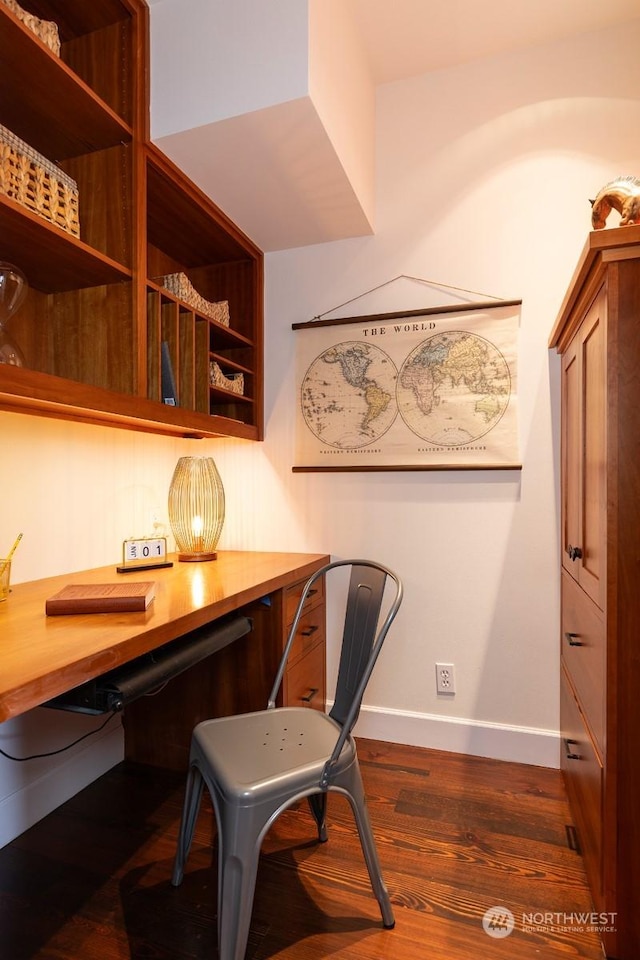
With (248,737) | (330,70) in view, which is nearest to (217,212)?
(330,70)

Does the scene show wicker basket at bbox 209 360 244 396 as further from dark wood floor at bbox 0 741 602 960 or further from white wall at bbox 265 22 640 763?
dark wood floor at bbox 0 741 602 960

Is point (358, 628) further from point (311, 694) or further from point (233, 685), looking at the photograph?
point (311, 694)

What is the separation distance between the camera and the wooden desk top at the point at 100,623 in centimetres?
88

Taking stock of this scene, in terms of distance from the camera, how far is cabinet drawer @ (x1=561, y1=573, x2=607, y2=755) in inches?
50.1

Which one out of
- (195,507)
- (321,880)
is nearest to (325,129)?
(195,507)

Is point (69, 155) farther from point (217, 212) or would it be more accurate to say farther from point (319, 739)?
point (319, 739)

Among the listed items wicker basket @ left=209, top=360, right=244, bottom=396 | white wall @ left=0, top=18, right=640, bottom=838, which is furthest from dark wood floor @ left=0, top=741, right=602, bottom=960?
wicker basket @ left=209, top=360, right=244, bottom=396

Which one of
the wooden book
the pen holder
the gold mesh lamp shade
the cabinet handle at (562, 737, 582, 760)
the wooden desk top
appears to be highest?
the gold mesh lamp shade

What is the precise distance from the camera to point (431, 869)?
1.46 metres

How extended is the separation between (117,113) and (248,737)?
187cm

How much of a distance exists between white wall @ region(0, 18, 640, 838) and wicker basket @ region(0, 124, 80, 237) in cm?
67

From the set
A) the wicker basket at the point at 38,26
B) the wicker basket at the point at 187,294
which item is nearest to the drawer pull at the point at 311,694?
the wicker basket at the point at 187,294

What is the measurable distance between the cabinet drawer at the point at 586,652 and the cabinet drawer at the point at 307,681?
0.95 metres

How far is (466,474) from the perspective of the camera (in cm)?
213
